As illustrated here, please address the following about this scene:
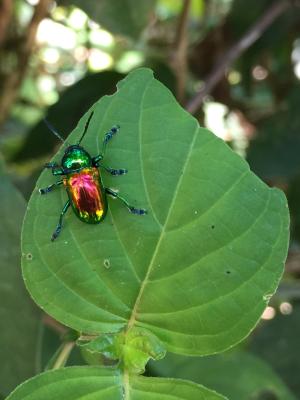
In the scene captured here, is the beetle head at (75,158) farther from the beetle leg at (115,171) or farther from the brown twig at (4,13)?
the brown twig at (4,13)

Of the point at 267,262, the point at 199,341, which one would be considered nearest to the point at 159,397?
the point at 199,341

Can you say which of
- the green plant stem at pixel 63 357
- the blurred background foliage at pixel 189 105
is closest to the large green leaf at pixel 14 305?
the blurred background foliage at pixel 189 105

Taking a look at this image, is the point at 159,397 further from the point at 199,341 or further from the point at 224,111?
the point at 224,111

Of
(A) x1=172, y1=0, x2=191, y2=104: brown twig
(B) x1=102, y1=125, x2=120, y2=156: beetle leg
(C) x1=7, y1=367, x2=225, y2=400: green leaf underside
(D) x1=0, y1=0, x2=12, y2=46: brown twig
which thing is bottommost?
(C) x1=7, y1=367, x2=225, y2=400: green leaf underside

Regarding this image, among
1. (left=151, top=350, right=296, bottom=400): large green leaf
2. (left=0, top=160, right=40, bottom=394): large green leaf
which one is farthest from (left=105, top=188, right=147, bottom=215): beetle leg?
(left=151, top=350, right=296, bottom=400): large green leaf

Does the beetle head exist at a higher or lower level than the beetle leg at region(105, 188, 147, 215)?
higher

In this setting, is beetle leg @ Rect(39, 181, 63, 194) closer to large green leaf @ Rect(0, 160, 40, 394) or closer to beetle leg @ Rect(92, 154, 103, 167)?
beetle leg @ Rect(92, 154, 103, 167)

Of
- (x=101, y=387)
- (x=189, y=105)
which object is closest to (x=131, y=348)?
(x=101, y=387)
